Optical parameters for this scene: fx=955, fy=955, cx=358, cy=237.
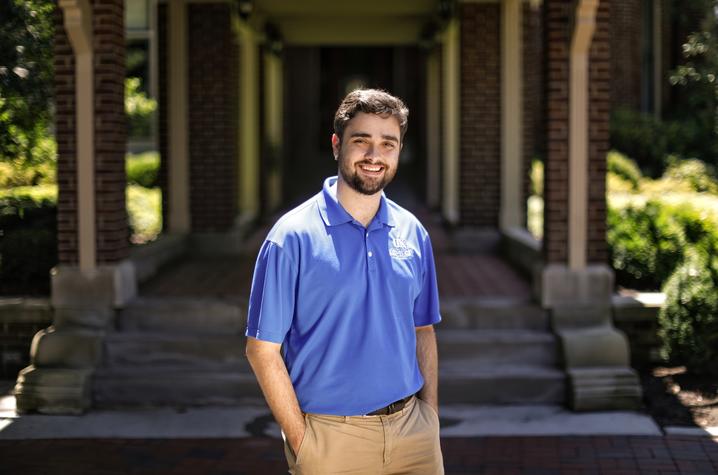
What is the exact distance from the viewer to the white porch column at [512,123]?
36.6 feet

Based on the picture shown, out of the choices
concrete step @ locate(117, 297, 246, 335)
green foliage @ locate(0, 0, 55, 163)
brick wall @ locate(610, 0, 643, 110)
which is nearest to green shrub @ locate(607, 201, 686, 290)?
concrete step @ locate(117, 297, 246, 335)

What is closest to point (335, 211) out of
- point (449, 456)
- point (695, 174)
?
point (449, 456)

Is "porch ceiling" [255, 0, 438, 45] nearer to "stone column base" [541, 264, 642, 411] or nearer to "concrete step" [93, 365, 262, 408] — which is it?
"stone column base" [541, 264, 642, 411]

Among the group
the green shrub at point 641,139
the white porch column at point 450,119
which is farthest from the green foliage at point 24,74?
the green shrub at point 641,139

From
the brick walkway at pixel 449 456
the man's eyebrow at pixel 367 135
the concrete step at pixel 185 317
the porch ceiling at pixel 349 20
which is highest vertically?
the porch ceiling at pixel 349 20

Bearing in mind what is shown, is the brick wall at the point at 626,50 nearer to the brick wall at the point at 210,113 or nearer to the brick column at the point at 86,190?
the brick wall at the point at 210,113

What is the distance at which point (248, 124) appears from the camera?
13.1 meters

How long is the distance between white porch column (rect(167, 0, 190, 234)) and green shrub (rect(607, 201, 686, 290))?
188 inches

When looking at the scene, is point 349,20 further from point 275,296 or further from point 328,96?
point 275,296

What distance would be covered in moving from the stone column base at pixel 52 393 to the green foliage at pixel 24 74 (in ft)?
6.71

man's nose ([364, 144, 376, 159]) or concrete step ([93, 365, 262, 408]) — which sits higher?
man's nose ([364, 144, 376, 159])

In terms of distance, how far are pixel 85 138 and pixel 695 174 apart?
9967 millimetres

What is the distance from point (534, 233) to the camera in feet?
38.4

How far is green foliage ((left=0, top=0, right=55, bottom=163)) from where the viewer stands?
7020mm
